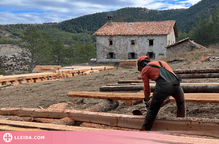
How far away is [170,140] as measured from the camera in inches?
113

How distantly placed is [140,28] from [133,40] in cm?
269

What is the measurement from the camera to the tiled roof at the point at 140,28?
33.9 metres

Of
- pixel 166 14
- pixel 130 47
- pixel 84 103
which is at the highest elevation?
pixel 166 14

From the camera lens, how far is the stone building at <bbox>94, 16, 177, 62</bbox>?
3384cm

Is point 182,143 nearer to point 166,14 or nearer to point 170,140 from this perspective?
point 170,140

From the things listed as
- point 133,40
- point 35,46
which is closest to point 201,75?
point 133,40

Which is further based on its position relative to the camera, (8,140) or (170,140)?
(8,140)

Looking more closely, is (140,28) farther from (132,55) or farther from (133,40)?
(132,55)

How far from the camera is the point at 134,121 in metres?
3.92

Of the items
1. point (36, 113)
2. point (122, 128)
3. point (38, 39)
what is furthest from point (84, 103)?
point (38, 39)

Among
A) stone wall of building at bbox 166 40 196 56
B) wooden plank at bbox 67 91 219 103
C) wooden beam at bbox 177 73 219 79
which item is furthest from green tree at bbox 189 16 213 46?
wooden plank at bbox 67 91 219 103

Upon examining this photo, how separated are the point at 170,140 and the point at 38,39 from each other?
4159 centimetres

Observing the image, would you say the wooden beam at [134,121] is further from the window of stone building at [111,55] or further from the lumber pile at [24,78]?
the window of stone building at [111,55]

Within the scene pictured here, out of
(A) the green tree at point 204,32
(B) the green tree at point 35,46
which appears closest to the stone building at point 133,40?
(A) the green tree at point 204,32
